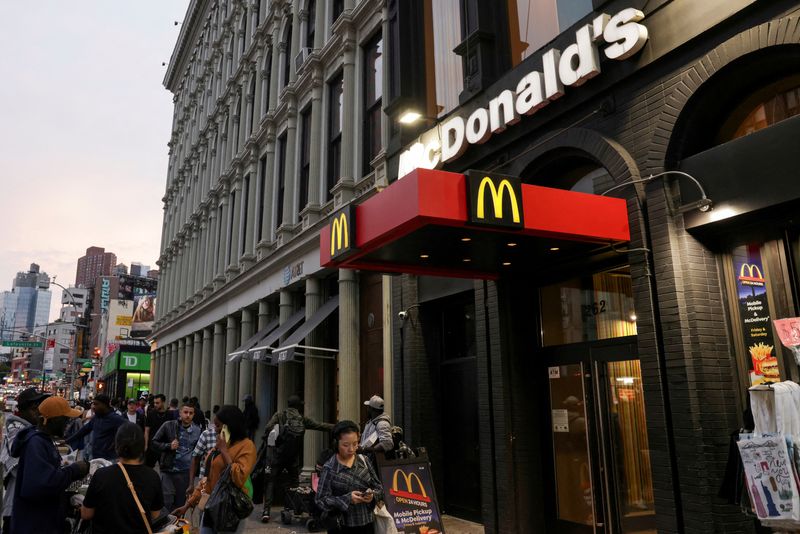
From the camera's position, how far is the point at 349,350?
13.9 m

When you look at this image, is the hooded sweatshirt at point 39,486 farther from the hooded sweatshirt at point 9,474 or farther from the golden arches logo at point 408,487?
the golden arches logo at point 408,487

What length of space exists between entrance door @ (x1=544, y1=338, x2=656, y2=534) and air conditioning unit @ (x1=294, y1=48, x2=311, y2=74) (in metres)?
12.9

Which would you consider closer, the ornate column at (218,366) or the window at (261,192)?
the window at (261,192)

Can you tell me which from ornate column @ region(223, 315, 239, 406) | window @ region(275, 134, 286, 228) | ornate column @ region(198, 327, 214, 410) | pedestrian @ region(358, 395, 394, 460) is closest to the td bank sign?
pedestrian @ region(358, 395, 394, 460)

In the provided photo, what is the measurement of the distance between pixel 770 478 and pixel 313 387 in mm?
11417

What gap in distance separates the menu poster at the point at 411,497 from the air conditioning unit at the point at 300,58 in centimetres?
1387

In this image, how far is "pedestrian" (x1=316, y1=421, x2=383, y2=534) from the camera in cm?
523

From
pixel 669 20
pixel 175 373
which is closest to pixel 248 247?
pixel 175 373

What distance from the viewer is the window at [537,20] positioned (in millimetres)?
8523

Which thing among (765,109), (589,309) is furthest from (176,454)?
(765,109)

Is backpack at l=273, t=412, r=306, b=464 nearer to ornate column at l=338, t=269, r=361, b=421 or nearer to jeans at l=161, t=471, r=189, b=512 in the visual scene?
jeans at l=161, t=471, r=189, b=512

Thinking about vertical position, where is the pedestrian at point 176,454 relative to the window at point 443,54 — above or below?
below

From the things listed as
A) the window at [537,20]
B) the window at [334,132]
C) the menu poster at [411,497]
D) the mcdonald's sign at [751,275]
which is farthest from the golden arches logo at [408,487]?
the window at [334,132]

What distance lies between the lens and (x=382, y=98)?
1396 centimetres
